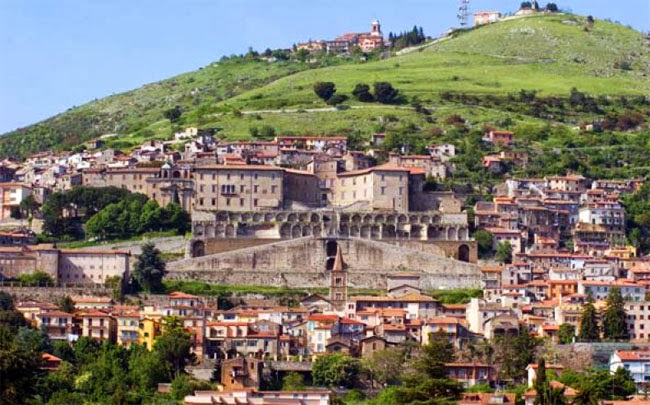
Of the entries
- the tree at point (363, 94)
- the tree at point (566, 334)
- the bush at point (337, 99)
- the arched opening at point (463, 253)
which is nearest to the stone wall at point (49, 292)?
the arched opening at point (463, 253)

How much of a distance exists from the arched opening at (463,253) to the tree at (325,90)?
39377mm

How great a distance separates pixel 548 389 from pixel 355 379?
12959 millimetres

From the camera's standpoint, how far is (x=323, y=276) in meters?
84.6

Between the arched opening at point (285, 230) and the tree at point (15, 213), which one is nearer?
the arched opening at point (285, 230)

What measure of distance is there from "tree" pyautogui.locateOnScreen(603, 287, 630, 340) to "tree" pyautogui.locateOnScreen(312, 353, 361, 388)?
1132cm

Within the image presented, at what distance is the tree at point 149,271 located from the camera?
80875 mm

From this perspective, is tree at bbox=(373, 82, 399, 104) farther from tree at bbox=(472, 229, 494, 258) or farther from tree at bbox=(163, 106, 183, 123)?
tree at bbox=(472, 229, 494, 258)

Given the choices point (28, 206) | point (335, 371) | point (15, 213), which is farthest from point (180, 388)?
point (15, 213)

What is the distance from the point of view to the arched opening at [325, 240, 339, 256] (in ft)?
283

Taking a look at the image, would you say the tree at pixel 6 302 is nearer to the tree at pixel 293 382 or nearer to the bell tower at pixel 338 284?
the tree at pixel 293 382

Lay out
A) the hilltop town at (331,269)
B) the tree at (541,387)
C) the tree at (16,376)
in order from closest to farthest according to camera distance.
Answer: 1. the tree at (16,376)
2. the tree at (541,387)
3. the hilltop town at (331,269)

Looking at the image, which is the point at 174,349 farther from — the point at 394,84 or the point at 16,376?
the point at 394,84

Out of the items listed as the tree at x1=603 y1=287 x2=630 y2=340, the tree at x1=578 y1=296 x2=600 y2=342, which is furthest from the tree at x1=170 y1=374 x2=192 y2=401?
the tree at x1=603 y1=287 x2=630 y2=340

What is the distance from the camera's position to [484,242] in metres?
89.4
